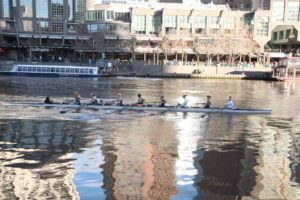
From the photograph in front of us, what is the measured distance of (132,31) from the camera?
158500 millimetres

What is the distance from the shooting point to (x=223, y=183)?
21.1 m

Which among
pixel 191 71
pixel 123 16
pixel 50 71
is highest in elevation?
pixel 123 16

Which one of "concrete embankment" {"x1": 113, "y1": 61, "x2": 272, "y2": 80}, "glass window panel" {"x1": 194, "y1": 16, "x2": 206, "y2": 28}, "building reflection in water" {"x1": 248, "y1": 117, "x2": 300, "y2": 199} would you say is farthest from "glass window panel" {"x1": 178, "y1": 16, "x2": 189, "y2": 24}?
"building reflection in water" {"x1": 248, "y1": 117, "x2": 300, "y2": 199}

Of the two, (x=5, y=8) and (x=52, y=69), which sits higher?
(x=5, y=8)

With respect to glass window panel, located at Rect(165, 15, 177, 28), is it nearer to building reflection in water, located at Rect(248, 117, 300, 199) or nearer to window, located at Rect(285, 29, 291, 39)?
window, located at Rect(285, 29, 291, 39)

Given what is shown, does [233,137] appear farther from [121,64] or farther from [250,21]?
[250,21]

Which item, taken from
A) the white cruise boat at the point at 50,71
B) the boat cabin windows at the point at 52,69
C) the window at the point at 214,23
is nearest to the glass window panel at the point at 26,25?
the white cruise boat at the point at 50,71

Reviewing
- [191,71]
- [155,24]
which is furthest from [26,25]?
[191,71]

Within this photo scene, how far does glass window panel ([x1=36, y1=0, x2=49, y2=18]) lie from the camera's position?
160 metres

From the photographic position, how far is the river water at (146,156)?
65.3 feet

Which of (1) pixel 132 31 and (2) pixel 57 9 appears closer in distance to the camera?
(1) pixel 132 31

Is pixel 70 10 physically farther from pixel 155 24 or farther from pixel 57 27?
pixel 155 24

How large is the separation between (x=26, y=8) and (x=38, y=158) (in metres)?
145

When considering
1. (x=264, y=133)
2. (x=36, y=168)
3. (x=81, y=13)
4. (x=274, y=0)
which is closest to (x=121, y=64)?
(x=81, y=13)
